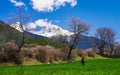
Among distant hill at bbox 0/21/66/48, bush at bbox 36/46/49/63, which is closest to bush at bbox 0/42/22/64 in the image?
bush at bbox 36/46/49/63

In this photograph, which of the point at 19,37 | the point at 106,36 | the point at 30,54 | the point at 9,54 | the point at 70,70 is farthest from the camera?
the point at 106,36

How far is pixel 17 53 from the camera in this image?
67750 mm

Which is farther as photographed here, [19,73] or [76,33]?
[76,33]

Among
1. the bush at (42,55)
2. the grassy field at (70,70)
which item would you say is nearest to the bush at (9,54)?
the bush at (42,55)

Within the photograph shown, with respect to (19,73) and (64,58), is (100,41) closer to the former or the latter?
(64,58)

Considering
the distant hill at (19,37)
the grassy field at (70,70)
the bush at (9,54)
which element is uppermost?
the distant hill at (19,37)

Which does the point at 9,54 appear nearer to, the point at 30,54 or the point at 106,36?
the point at 30,54

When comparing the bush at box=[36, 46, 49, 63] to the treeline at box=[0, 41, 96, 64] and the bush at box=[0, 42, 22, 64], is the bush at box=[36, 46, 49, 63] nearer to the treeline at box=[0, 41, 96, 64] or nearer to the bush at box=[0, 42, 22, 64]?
the treeline at box=[0, 41, 96, 64]

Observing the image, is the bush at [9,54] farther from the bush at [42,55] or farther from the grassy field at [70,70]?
the grassy field at [70,70]

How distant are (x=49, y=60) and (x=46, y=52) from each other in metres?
2.85

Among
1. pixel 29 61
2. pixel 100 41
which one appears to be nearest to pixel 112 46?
pixel 100 41

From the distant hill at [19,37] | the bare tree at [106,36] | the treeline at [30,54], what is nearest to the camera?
the treeline at [30,54]

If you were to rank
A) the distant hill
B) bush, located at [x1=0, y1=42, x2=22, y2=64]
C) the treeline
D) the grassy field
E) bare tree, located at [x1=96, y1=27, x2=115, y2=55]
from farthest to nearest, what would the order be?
bare tree, located at [x1=96, y1=27, x2=115, y2=55] → the distant hill → the treeline → bush, located at [x1=0, y1=42, x2=22, y2=64] → the grassy field

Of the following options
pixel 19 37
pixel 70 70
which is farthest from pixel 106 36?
pixel 70 70
